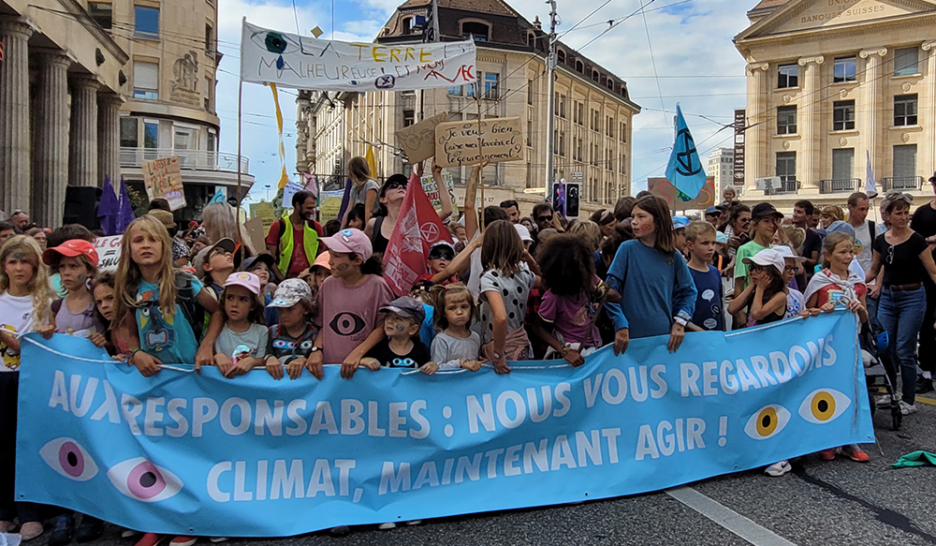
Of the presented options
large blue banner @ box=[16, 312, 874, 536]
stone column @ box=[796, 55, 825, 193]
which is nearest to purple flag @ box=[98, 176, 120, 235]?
large blue banner @ box=[16, 312, 874, 536]

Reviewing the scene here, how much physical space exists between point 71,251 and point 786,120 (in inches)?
1834

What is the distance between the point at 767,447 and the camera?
488 cm

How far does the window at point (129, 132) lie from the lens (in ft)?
140

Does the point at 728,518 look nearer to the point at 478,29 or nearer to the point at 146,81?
the point at 146,81

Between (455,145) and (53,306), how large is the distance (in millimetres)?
3606

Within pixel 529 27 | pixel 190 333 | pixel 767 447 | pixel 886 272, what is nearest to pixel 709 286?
pixel 767 447

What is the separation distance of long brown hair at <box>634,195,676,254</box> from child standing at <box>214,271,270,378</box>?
261 centimetres

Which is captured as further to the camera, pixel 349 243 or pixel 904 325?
pixel 904 325

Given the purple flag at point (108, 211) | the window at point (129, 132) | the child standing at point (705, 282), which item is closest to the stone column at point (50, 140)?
the purple flag at point (108, 211)

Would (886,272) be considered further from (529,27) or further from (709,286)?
(529,27)

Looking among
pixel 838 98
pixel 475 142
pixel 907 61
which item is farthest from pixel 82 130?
pixel 907 61

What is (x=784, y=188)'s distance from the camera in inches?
1734

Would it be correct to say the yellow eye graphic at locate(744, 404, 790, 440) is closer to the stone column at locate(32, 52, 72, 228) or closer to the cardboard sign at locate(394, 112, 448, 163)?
the cardboard sign at locate(394, 112, 448, 163)

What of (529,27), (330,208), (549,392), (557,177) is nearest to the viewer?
(549,392)
